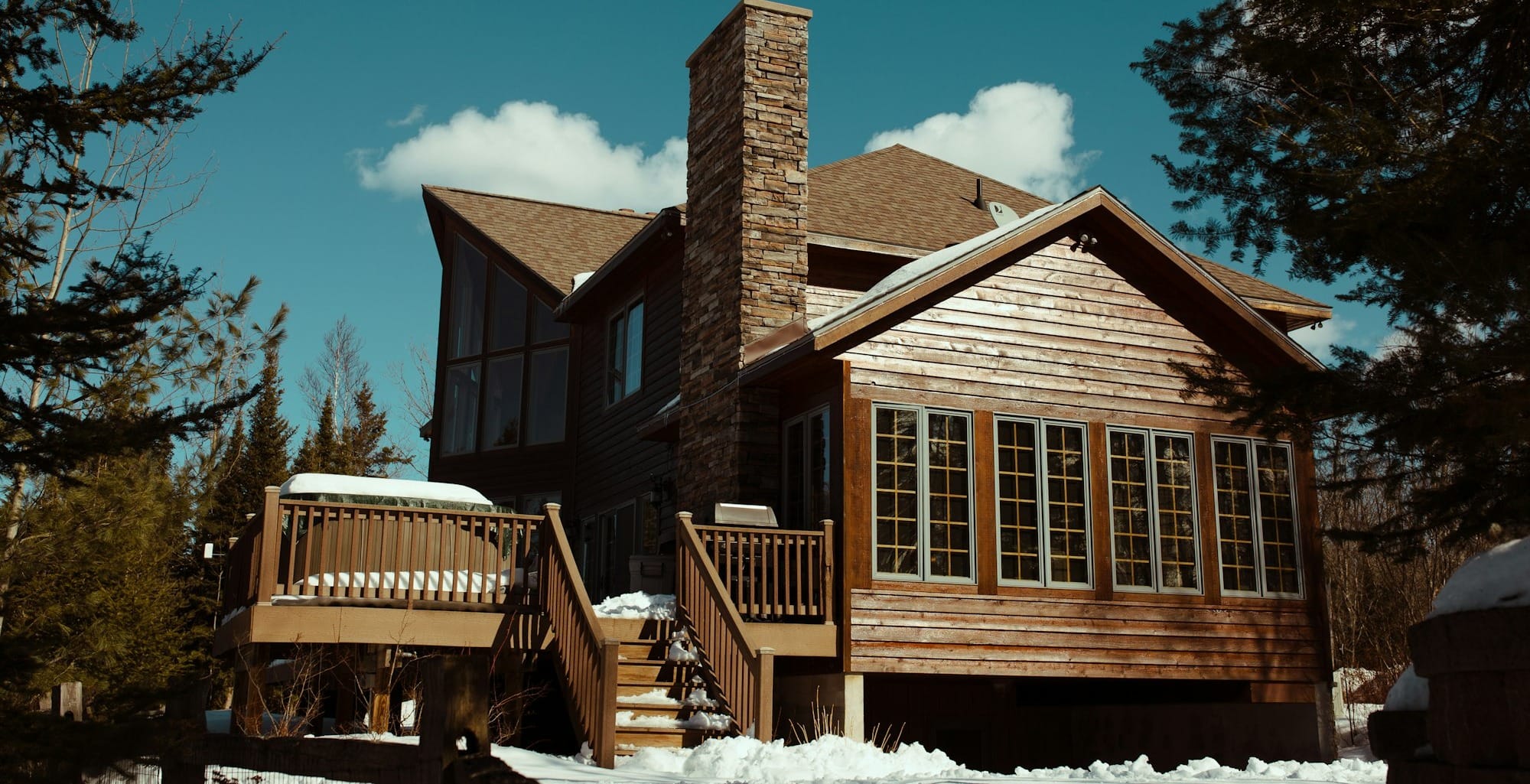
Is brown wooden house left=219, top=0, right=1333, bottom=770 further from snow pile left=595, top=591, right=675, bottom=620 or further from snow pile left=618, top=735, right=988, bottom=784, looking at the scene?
snow pile left=618, top=735, right=988, bottom=784

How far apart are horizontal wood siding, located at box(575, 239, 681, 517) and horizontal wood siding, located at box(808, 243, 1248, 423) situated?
16.5 feet

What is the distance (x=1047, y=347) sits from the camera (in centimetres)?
1379

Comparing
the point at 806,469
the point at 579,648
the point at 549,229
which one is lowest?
the point at 579,648

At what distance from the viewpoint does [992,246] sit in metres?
13.4

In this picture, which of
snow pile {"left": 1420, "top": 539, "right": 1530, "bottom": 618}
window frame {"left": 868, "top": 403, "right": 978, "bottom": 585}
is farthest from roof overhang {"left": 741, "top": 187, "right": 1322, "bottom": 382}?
snow pile {"left": 1420, "top": 539, "right": 1530, "bottom": 618}

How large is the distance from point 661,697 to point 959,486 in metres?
3.70

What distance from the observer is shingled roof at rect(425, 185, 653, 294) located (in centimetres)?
2302

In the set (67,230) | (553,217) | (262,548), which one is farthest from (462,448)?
(262,548)

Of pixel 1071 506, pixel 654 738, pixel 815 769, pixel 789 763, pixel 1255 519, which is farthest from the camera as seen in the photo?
pixel 1255 519

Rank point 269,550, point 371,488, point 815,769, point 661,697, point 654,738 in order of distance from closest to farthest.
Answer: point 815,769, point 654,738, point 661,697, point 269,550, point 371,488

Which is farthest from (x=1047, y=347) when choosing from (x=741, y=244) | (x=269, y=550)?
(x=269, y=550)

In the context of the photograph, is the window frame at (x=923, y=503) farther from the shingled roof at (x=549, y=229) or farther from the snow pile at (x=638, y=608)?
the shingled roof at (x=549, y=229)

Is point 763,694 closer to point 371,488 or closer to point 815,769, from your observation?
point 815,769

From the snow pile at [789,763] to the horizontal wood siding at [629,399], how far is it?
729cm
